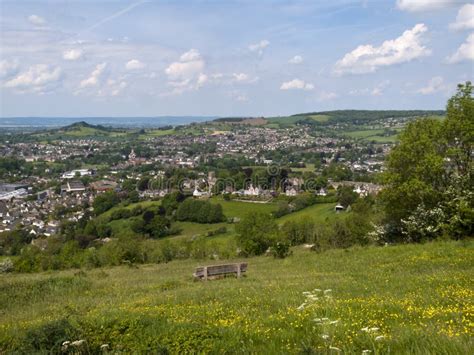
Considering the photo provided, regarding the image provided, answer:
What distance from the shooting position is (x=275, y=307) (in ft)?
33.2

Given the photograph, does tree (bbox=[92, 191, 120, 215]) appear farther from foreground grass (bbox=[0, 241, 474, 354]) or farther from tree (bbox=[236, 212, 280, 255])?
foreground grass (bbox=[0, 241, 474, 354])

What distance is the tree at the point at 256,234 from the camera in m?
39.7

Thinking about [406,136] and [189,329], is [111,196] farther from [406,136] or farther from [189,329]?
[189,329]

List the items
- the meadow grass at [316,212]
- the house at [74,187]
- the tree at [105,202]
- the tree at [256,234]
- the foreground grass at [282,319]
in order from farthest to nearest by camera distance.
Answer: the house at [74,187], the tree at [105,202], the meadow grass at [316,212], the tree at [256,234], the foreground grass at [282,319]

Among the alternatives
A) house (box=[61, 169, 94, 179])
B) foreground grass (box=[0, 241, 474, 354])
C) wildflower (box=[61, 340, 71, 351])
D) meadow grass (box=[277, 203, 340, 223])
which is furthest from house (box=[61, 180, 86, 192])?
wildflower (box=[61, 340, 71, 351])

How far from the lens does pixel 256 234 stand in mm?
41594

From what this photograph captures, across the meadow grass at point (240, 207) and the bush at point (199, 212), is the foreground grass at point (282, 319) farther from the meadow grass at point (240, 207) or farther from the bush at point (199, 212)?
the meadow grass at point (240, 207)

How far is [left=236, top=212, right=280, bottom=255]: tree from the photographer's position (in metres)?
39.7

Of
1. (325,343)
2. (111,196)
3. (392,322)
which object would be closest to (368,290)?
(392,322)

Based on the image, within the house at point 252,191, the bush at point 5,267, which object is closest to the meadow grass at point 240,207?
the house at point 252,191

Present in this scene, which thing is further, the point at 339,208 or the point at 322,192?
the point at 322,192

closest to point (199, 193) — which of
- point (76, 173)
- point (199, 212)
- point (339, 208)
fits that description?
point (199, 212)

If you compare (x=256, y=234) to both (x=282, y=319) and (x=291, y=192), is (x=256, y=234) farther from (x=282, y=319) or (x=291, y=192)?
(x=291, y=192)

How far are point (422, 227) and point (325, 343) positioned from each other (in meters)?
22.4
